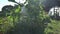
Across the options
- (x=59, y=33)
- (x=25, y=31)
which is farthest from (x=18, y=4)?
(x=59, y=33)

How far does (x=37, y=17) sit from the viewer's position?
12.9 ft

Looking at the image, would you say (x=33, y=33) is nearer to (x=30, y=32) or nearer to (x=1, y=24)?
(x=30, y=32)

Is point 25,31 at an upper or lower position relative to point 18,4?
lower

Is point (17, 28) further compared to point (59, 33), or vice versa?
point (59, 33)

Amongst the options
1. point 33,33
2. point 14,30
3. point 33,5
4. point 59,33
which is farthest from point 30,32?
point 59,33

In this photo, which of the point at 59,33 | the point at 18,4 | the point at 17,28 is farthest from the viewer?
the point at 59,33

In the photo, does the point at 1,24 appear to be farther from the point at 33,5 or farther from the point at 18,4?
the point at 33,5

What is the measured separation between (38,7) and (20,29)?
0.61 m

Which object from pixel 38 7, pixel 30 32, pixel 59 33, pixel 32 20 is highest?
pixel 38 7

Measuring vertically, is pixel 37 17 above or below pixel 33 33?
above

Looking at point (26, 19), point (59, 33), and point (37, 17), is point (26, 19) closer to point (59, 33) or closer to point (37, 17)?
point (37, 17)

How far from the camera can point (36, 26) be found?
3.87 meters

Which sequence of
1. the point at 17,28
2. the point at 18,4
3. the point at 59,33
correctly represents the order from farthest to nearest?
1. the point at 59,33
2. the point at 18,4
3. the point at 17,28

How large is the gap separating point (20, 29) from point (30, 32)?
22 cm
